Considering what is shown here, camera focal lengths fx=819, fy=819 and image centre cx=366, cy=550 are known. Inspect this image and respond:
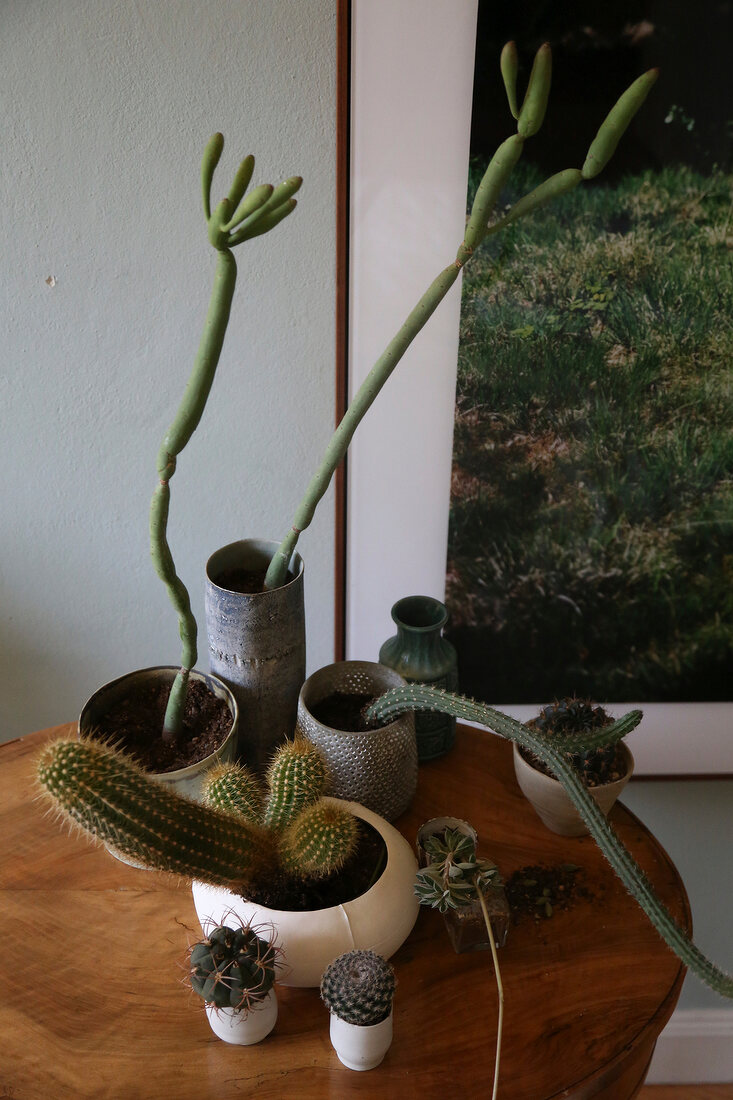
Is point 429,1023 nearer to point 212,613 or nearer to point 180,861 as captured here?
point 180,861

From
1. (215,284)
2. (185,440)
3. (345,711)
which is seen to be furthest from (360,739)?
(215,284)

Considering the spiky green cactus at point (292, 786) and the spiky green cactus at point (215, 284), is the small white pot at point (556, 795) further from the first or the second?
the spiky green cactus at point (215, 284)

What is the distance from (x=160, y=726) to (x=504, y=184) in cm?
67

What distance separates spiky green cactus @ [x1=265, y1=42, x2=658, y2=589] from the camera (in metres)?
0.68

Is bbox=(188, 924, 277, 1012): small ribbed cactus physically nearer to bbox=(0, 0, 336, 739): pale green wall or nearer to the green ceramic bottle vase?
the green ceramic bottle vase

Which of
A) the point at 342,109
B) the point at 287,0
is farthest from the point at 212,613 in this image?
the point at 287,0

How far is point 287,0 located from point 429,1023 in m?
1.09

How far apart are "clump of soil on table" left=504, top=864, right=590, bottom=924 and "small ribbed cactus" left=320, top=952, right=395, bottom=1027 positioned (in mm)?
225

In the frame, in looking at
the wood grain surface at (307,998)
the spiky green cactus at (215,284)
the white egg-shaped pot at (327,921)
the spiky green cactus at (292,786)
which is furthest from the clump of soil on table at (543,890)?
the spiky green cactus at (215,284)

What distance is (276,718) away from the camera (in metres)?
0.99

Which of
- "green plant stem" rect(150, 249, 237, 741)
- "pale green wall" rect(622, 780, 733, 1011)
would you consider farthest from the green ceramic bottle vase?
"pale green wall" rect(622, 780, 733, 1011)

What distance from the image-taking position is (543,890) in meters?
0.89

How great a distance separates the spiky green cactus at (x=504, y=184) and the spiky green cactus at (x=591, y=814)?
0.22 metres

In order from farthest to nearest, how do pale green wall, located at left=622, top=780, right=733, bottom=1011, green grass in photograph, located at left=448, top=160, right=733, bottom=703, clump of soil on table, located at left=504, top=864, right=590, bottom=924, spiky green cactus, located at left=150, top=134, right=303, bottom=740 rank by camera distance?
pale green wall, located at left=622, top=780, right=733, bottom=1011
green grass in photograph, located at left=448, top=160, right=733, bottom=703
clump of soil on table, located at left=504, top=864, right=590, bottom=924
spiky green cactus, located at left=150, top=134, right=303, bottom=740
